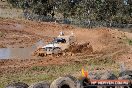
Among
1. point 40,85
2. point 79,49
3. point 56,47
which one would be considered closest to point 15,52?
point 56,47

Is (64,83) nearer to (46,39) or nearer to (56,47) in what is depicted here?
(56,47)

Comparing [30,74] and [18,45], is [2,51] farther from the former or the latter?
[30,74]

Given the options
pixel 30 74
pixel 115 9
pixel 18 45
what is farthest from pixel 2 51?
pixel 115 9

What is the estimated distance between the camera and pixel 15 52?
41.5 meters

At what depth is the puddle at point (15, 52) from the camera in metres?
38.1

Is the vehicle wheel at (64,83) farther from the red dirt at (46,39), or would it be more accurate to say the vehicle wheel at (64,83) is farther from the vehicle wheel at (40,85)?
A: the red dirt at (46,39)

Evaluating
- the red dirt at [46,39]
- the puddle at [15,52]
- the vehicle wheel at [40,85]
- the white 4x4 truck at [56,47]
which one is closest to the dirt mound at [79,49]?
the white 4x4 truck at [56,47]

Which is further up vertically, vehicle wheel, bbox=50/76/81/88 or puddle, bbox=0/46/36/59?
vehicle wheel, bbox=50/76/81/88

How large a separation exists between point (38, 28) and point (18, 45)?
13.2 m

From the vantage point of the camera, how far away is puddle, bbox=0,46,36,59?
38.1 m

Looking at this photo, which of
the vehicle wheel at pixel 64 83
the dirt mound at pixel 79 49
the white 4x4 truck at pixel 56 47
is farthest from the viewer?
the dirt mound at pixel 79 49

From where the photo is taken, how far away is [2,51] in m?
41.6

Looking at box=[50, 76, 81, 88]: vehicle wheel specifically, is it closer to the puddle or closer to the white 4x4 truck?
the white 4x4 truck

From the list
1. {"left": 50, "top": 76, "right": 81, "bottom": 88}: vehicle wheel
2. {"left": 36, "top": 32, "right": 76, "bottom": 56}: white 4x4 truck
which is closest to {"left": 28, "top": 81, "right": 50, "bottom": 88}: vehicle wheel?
{"left": 50, "top": 76, "right": 81, "bottom": 88}: vehicle wheel
